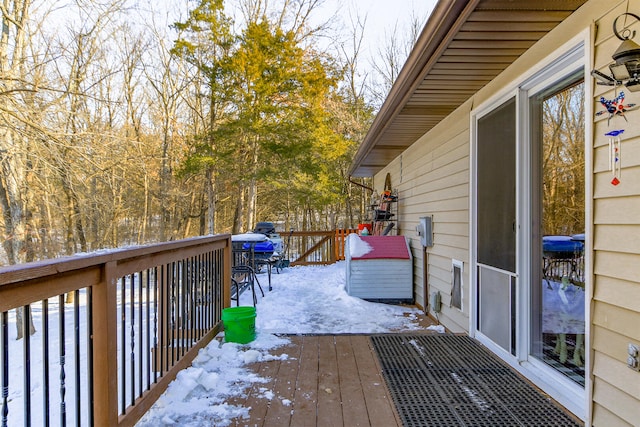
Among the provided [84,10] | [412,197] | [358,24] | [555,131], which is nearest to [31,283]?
[555,131]

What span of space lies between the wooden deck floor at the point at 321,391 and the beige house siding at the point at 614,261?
3.34 ft

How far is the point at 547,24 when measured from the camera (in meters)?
2.31

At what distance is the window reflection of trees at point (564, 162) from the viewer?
7.75ft

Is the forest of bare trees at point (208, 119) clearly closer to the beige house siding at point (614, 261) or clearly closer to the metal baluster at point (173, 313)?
the metal baluster at point (173, 313)

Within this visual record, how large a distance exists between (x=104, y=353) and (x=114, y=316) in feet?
0.54

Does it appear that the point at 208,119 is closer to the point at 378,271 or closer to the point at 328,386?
the point at 378,271

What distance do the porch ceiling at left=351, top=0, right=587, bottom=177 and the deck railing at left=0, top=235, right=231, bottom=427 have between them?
2104mm

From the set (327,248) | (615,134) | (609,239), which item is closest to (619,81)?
(615,134)

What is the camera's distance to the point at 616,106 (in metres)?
1.84

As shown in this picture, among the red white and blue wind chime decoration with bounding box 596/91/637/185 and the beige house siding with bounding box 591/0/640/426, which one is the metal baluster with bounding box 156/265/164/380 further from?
the red white and blue wind chime decoration with bounding box 596/91/637/185

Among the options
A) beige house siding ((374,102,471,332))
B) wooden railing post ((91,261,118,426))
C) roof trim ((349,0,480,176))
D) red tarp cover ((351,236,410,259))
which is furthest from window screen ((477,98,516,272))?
wooden railing post ((91,261,118,426))

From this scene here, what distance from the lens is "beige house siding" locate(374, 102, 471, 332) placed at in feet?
12.4

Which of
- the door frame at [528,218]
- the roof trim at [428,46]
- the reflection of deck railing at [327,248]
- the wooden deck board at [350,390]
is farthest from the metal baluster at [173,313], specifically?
the reflection of deck railing at [327,248]

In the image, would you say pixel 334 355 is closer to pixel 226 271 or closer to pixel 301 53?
pixel 226 271
